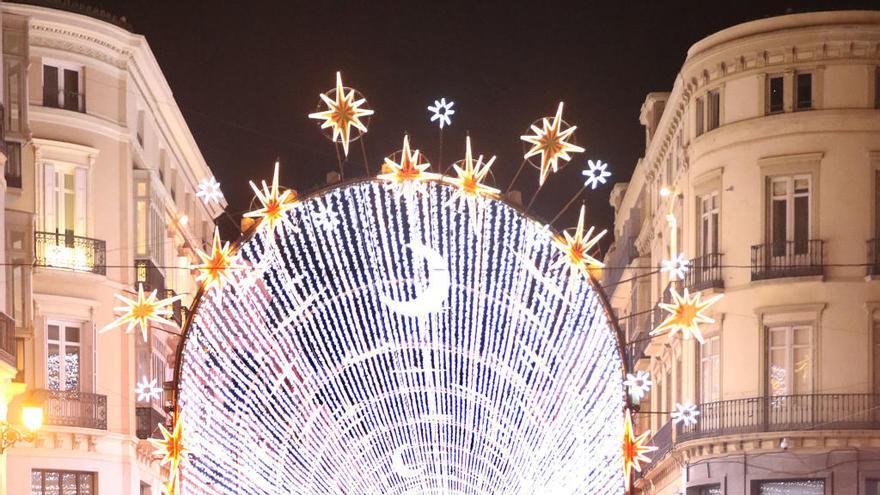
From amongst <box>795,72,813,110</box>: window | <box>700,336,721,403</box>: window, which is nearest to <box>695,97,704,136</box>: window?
<box>795,72,813,110</box>: window

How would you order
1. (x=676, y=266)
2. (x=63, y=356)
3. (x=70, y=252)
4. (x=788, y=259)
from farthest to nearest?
(x=63, y=356)
(x=70, y=252)
(x=788, y=259)
(x=676, y=266)

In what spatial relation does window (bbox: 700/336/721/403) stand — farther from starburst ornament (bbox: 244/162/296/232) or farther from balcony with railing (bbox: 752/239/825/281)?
starburst ornament (bbox: 244/162/296/232)

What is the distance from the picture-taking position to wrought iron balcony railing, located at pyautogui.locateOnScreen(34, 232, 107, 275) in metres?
44.4

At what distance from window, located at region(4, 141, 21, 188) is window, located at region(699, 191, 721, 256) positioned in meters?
16.4

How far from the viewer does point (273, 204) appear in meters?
30.4

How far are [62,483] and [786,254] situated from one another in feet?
54.6

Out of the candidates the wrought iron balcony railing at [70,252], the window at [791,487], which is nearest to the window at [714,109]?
the window at [791,487]

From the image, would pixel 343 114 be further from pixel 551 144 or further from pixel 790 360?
pixel 790 360

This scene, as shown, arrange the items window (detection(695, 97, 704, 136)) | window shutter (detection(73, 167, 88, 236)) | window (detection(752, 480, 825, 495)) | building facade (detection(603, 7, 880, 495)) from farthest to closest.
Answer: window (detection(695, 97, 704, 136))
window shutter (detection(73, 167, 88, 236))
window (detection(752, 480, 825, 495))
building facade (detection(603, 7, 880, 495))

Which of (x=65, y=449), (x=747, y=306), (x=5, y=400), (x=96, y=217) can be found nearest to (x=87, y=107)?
(x=96, y=217)

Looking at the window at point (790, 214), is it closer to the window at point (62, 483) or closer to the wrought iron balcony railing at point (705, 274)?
the wrought iron balcony railing at point (705, 274)

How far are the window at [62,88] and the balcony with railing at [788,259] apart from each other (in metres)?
15.5

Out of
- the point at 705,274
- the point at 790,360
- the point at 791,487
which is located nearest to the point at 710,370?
the point at 705,274

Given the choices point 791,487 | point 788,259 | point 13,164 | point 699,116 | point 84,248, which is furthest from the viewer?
point 699,116
